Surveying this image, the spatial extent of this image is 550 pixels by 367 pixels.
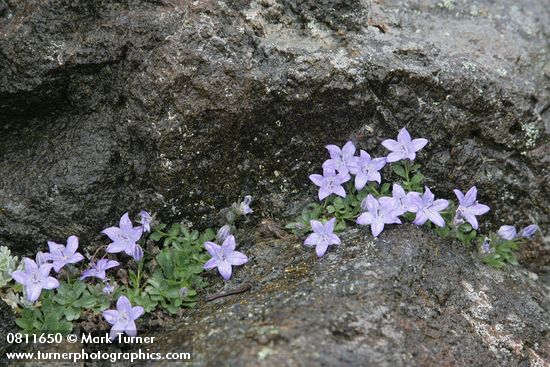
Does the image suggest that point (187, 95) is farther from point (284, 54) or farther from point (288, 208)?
point (288, 208)

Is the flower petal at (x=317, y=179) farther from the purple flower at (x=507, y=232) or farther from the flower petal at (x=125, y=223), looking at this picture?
the purple flower at (x=507, y=232)

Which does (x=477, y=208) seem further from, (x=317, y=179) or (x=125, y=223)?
(x=125, y=223)

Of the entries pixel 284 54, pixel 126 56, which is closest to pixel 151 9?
pixel 126 56

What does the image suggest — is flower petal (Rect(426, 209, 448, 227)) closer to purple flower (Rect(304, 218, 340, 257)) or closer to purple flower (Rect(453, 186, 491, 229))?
purple flower (Rect(453, 186, 491, 229))

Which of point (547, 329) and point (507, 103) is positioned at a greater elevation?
point (507, 103)

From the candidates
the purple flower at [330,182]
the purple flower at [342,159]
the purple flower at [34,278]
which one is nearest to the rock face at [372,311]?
the purple flower at [330,182]

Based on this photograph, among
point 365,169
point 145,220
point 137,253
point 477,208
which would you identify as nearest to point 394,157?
point 365,169
